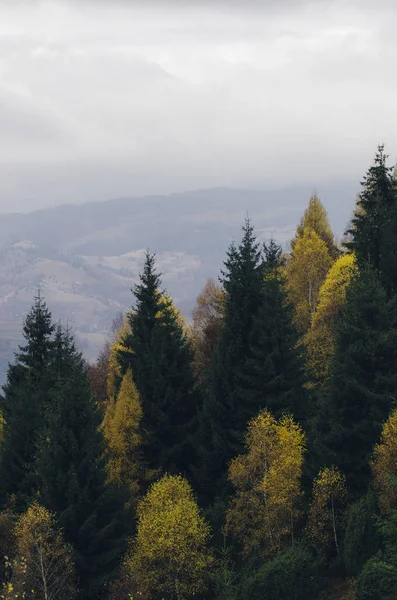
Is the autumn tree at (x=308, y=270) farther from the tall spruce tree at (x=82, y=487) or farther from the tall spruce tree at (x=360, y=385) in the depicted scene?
the tall spruce tree at (x=82, y=487)

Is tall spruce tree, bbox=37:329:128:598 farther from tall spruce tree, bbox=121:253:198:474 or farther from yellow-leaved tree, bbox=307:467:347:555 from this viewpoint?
yellow-leaved tree, bbox=307:467:347:555

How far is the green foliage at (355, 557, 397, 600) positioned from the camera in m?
30.3

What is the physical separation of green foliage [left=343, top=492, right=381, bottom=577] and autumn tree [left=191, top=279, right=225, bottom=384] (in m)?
21.9

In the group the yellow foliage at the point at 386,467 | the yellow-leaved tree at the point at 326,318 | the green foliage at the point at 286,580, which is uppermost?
the yellow-leaved tree at the point at 326,318

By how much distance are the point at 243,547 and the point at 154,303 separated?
2341 cm

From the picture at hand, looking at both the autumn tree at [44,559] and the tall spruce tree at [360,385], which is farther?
the tall spruce tree at [360,385]

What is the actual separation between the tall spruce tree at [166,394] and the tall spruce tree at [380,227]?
17763 mm

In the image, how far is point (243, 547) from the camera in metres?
44.1

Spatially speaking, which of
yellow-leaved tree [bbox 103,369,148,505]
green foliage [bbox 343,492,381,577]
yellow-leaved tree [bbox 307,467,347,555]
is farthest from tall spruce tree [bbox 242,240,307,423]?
green foliage [bbox 343,492,381,577]

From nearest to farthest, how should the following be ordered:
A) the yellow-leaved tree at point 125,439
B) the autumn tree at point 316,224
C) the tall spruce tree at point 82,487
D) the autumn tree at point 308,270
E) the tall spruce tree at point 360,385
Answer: the tall spruce tree at point 360,385, the tall spruce tree at point 82,487, the yellow-leaved tree at point 125,439, the autumn tree at point 308,270, the autumn tree at point 316,224

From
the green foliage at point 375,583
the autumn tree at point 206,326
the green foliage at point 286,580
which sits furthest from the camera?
the autumn tree at point 206,326

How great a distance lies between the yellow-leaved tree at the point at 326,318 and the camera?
194 ft

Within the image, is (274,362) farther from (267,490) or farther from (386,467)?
(386,467)

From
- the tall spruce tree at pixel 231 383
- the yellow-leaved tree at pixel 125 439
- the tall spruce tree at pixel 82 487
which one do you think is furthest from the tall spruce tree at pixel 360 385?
the tall spruce tree at pixel 82 487
